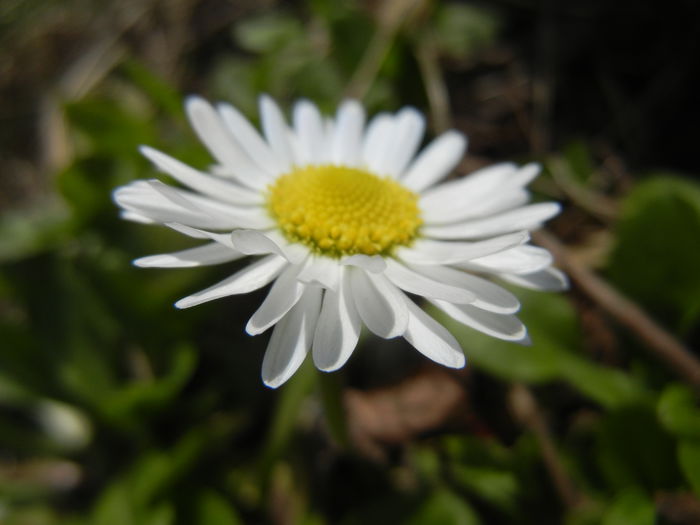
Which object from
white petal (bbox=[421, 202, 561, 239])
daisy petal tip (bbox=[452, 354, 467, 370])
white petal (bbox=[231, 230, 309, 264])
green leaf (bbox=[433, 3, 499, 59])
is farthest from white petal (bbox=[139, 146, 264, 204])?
green leaf (bbox=[433, 3, 499, 59])

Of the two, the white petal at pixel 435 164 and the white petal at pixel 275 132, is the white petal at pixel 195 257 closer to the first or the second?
the white petal at pixel 275 132

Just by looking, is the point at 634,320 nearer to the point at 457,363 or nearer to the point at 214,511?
the point at 457,363

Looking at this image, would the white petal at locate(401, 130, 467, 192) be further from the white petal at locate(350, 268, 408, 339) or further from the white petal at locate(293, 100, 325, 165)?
the white petal at locate(350, 268, 408, 339)

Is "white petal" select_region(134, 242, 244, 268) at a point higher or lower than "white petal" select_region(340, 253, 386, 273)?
higher

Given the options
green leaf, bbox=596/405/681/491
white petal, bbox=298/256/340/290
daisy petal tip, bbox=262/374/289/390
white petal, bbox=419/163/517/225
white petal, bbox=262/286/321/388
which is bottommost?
green leaf, bbox=596/405/681/491

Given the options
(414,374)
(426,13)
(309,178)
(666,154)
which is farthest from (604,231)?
(309,178)
